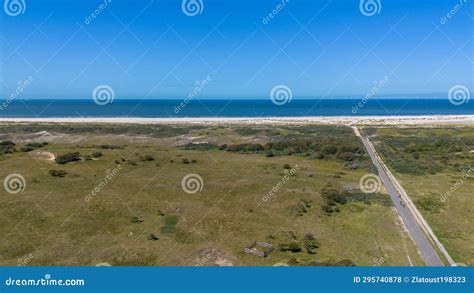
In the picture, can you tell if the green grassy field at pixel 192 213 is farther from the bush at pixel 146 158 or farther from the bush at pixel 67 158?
the bush at pixel 146 158

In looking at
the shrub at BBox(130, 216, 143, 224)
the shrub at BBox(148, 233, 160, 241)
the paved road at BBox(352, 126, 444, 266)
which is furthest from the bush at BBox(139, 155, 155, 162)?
the paved road at BBox(352, 126, 444, 266)

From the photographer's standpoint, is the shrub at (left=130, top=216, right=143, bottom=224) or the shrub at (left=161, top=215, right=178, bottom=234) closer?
the shrub at (left=161, top=215, right=178, bottom=234)

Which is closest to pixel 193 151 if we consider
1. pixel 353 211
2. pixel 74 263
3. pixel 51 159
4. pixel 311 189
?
pixel 51 159

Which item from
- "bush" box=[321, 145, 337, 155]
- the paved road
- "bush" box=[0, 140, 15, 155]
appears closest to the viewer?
the paved road

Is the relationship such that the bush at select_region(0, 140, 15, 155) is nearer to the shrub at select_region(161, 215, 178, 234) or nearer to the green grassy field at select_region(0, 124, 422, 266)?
the green grassy field at select_region(0, 124, 422, 266)

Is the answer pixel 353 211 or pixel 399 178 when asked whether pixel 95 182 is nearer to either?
pixel 353 211

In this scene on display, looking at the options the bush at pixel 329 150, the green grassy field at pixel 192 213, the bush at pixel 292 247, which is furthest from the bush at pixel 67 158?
the bush at pixel 329 150

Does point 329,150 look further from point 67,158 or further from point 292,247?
point 67,158
